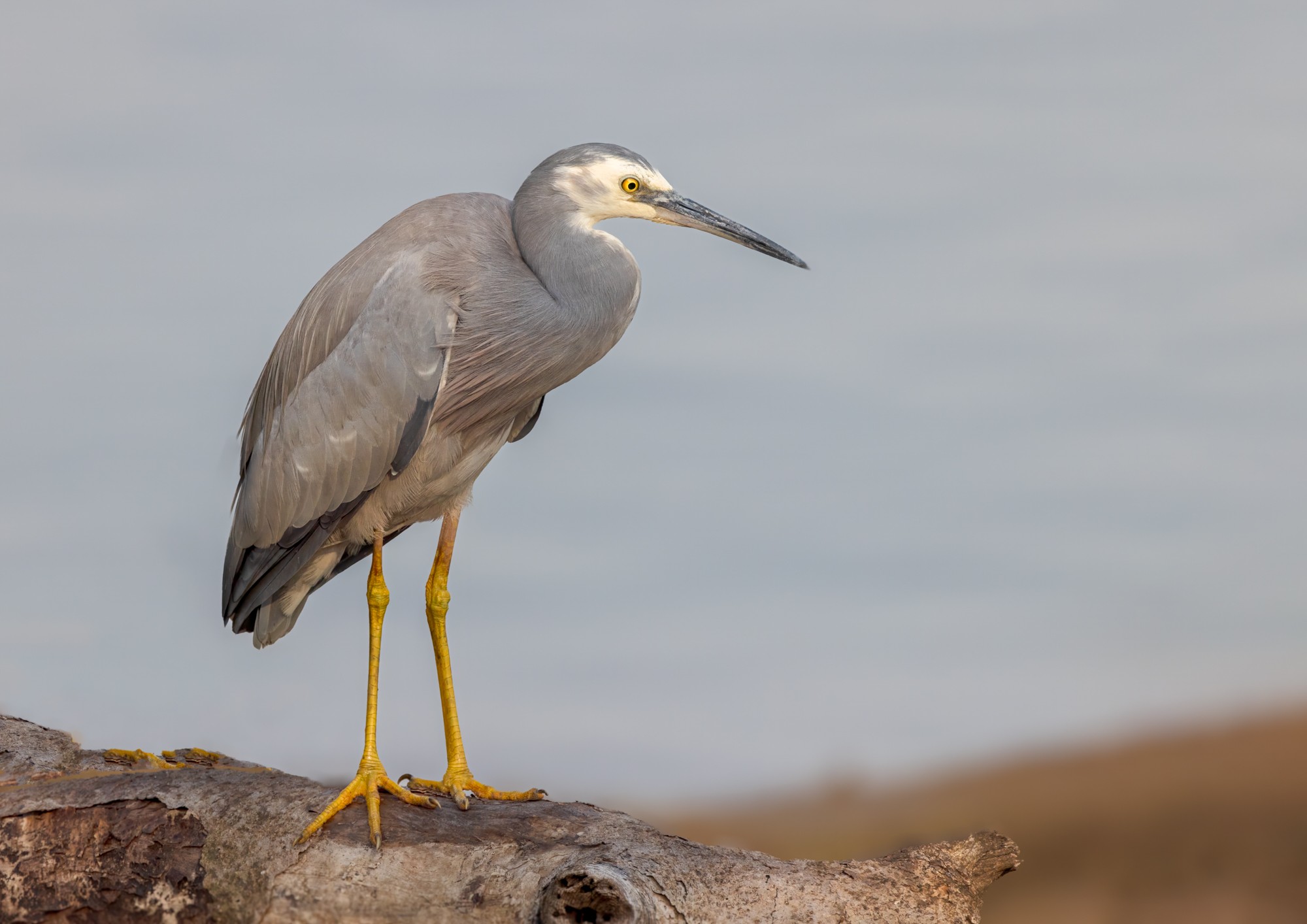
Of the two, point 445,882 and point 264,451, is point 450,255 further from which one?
point 445,882

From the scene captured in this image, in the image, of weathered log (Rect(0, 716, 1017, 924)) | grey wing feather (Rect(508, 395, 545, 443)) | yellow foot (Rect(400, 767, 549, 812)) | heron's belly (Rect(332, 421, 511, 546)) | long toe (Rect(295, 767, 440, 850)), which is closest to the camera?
weathered log (Rect(0, 716, 1017, 924))

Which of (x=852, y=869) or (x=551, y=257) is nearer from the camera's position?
(x=852, y=869)

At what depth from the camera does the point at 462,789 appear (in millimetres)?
5688

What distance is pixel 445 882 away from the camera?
496cm

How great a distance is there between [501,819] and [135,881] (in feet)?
5.15

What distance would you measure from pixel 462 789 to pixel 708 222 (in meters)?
2.93

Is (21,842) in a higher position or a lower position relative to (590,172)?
lower

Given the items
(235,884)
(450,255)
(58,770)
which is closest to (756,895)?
(235,884)

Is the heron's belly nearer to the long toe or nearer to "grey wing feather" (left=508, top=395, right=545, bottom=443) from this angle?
"grey wing feather" (left=508, top=395, right=545, bottom=443)

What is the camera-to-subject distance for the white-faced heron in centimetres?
564

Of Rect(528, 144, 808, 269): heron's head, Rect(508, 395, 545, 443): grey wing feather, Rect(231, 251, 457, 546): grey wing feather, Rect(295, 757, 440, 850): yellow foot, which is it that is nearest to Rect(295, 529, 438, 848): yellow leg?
Rect(295, 757, 440, 850): yellow foot

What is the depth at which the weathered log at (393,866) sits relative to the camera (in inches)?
190

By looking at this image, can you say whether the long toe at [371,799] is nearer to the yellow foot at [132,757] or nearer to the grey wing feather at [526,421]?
the yellow foot at [132,757]

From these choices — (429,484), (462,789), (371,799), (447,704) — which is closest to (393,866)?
(371,799)
